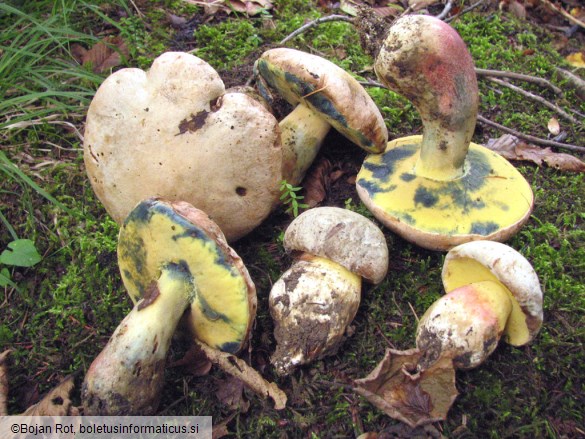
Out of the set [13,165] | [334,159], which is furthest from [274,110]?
[13,165]

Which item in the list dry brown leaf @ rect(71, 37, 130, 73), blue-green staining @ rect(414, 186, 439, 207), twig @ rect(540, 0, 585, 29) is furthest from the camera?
twig @ rect(540, 0, 585, 29)

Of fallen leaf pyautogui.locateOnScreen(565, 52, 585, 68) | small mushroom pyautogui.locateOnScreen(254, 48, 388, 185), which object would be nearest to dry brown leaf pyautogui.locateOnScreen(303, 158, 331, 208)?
small mushroom pyautogui.locateOnScreen(254, 48, 388, 185)

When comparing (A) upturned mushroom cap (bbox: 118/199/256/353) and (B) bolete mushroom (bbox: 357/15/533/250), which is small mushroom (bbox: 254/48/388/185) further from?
(A) upturned mushroom cap (bbox: 118/199/256/353)

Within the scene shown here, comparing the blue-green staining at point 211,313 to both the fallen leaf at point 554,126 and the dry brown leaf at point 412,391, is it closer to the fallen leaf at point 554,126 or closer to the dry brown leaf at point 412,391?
the dry brown leaf at point 412,391

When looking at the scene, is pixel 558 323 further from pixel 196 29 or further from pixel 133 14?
pixel 133 14

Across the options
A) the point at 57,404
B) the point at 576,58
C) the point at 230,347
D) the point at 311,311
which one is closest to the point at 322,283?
the point at 311,311

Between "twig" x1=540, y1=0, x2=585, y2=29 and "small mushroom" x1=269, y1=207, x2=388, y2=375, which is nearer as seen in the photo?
"small mushroom" x1=269, y1=207, x2=388, y2=375

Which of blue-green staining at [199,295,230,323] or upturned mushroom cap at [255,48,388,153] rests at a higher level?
upturned mushroom cap at [255,48,388,153]

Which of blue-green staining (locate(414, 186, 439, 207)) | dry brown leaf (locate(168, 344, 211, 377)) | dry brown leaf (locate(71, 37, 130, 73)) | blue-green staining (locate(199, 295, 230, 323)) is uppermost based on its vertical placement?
blue-green staining (locate(414, 186, 439, 207))
